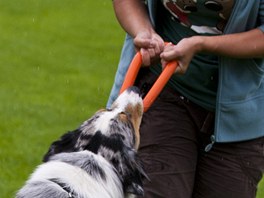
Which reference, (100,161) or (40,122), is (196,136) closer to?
(100,161)

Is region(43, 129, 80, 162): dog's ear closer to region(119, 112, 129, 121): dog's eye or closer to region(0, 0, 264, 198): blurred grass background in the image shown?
region(119, 112, 129, 121): dog's eye

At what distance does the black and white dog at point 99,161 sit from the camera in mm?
4336

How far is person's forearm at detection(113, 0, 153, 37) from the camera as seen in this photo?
526cm

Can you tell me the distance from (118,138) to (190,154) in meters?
0.77

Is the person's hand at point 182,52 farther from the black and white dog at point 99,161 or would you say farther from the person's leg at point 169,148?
the person's leg at point 169,148

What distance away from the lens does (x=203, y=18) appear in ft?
16.8

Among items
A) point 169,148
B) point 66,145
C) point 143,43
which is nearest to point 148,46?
point 143,43

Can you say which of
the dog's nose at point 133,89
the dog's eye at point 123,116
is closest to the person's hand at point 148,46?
the dog's nose at point 133,89

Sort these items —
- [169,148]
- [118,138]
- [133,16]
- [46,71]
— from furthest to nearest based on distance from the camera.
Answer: [46,71]
[133,16]
[169,148]
[118,138]

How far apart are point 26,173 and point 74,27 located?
5948 millimetres

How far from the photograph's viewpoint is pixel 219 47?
495 centimetres

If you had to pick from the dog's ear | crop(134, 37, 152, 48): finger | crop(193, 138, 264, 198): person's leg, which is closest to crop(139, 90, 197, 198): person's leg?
crop(193, 138, 264, 198): person's leg

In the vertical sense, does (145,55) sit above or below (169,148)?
above

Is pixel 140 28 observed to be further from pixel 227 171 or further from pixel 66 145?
pixel 227 171
